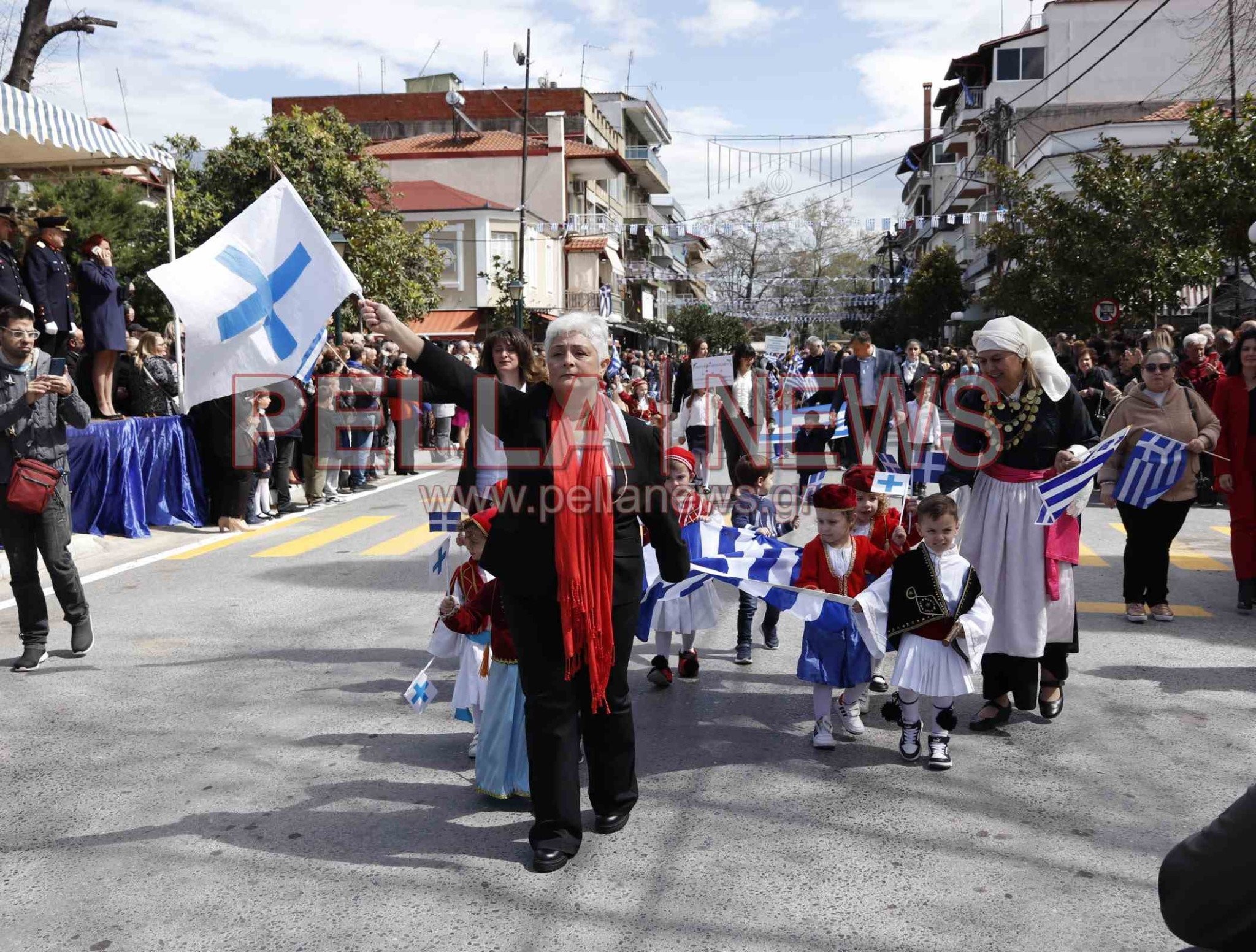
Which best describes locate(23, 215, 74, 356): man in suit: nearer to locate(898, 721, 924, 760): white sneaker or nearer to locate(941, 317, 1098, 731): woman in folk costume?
locate(941, 317, 1098, 731): woman in folk costume

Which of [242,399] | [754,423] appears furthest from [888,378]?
[242,399]

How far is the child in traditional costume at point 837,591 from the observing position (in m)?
5.30

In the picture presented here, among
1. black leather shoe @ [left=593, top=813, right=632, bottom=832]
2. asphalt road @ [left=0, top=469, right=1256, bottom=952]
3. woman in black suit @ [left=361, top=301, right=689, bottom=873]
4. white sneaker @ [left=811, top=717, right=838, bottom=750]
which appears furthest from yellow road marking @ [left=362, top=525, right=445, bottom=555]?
woman in black suit @ [left=361, top=301, right=689, bottom=873]

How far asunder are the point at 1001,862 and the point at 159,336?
39.4 feet

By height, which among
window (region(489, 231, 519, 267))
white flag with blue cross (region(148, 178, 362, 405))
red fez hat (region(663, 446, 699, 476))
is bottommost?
red fez hat (region(663, 446, 699, 476))

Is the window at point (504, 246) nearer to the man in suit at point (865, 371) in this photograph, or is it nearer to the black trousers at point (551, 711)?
the man in suit at point (865, 371)

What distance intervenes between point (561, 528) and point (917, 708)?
2132 mm

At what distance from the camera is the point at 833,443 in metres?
15.4

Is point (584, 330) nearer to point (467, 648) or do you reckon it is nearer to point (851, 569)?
point (467, 648)

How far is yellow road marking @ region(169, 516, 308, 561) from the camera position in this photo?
36.3 ft

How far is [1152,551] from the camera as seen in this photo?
26.6ft

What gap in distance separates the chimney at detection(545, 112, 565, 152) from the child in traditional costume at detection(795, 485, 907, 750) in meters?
56.2

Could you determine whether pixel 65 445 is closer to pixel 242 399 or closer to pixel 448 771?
pixel 448 771

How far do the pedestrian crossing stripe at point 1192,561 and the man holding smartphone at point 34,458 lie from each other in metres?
8.20
